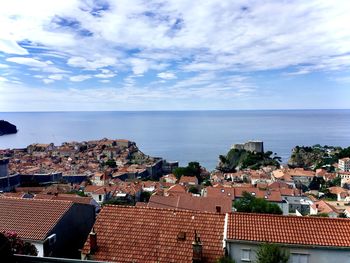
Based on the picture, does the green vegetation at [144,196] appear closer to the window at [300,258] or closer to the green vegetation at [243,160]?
the window at [300,258]

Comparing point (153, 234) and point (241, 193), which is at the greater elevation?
point (153, 234)

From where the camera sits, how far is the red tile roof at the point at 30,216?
12359 mm

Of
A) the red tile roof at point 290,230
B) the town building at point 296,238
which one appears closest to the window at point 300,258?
the town building at point 296,238

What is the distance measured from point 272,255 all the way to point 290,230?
1.86 m

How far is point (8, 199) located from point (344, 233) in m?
11.7

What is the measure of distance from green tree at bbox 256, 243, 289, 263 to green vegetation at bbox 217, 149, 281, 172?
276ft

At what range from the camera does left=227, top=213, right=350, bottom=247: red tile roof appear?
36.2 feet

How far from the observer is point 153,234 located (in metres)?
11.9

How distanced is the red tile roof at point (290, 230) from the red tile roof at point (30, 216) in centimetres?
605

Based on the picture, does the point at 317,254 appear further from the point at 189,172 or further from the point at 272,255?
the point at 189,172

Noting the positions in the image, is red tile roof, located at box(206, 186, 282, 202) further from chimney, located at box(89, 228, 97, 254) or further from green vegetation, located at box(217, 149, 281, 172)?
green vegetation, located at box(217, 149, 281, 172)

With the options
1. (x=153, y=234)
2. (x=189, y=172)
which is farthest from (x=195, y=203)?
(x=189, y=172)

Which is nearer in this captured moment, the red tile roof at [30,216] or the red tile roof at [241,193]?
the red tile roof at [30,216]

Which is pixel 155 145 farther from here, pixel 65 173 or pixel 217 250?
pixel 217 250
